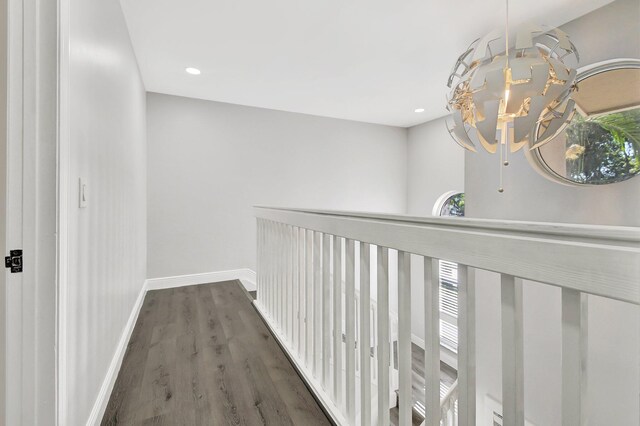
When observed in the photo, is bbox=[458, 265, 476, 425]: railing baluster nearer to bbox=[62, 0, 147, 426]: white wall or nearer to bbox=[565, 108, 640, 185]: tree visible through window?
bbox=[62, 0, 147, 426]: white wall

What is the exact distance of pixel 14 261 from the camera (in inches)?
34.4

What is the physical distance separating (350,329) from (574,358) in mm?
842

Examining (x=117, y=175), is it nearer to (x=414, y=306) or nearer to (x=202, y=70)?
(x=202, y=70)

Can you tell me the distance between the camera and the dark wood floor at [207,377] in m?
1.45

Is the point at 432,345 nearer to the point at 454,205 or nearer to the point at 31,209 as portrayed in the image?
the point at 31,209

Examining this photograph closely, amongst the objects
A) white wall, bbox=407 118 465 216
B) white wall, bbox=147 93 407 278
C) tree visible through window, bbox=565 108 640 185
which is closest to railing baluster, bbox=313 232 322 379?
tree visible through window, bbox=565 108 640 185

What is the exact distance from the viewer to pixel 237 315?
2689 mm

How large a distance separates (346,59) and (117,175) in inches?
89.8

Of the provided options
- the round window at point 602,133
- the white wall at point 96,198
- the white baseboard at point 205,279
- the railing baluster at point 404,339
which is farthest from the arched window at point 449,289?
the white wall at point 96,198

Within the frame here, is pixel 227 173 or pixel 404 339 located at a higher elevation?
pixel 227 173

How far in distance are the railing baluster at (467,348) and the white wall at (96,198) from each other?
4.13ft

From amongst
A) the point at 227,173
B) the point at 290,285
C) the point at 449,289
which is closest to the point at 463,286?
the point at 290,285

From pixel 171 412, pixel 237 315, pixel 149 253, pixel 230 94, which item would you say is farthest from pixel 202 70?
pixel 171 412

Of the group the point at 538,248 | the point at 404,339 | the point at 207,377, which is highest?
the point at 538,248
